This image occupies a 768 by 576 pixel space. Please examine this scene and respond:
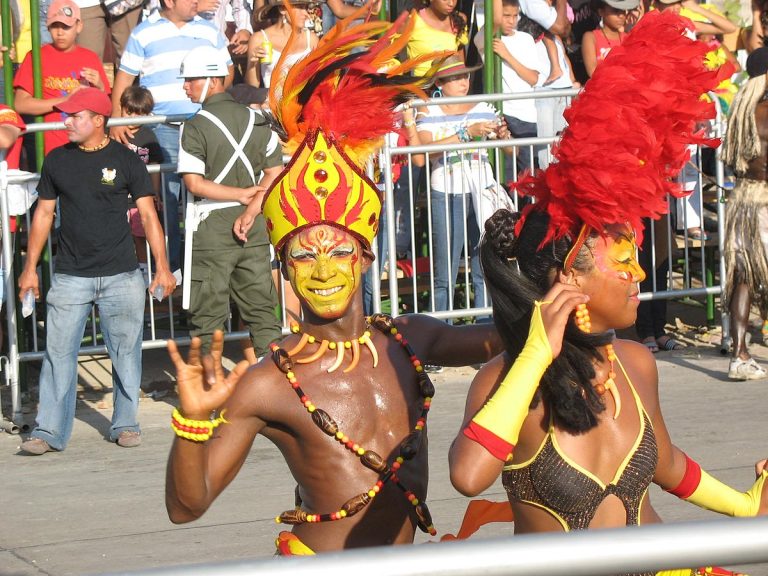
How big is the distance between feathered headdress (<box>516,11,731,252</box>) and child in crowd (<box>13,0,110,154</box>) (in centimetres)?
554

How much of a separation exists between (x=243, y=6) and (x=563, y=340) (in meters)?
6.85

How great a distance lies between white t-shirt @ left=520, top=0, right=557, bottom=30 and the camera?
9.57 m

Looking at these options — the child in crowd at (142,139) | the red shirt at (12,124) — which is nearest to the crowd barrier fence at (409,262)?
the red shirt at (12,124)

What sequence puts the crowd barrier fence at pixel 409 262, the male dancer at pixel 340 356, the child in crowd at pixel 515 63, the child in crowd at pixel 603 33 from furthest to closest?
the child in crowd at pixel 603 33 → the child in crowd at pixel 515 63 → the crowd barrier fence at pixel 409 262 → the male dancer at pixel 340 356

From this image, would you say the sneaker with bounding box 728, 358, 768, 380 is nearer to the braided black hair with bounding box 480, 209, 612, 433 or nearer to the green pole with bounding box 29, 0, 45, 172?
the green pole with bounding box 29, 0, 45, 172

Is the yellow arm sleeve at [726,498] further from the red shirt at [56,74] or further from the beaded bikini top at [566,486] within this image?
the red shirt at [56,74]

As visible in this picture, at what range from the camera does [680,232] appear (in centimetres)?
967

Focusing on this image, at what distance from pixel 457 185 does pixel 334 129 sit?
4864 millimetres

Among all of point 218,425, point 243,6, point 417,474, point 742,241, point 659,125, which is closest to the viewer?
point 659,125

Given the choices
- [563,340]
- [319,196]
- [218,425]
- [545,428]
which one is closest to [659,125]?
[563,340]

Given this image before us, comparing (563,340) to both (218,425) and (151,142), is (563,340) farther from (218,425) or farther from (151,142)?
(151,142)

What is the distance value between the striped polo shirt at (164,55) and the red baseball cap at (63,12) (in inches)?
14.6

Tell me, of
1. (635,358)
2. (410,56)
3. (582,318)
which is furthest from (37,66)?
(582,318)

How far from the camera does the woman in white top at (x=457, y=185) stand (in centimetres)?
843
